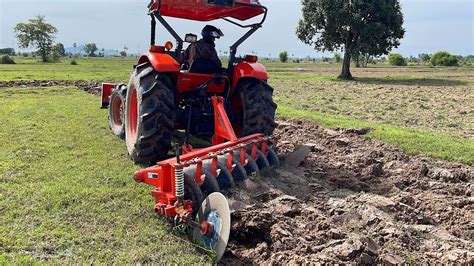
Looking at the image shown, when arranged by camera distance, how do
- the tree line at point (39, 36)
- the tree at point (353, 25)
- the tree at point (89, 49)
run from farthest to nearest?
the tree at point (89, 49), the tree line at point (39, 36), the tree at point (353, 25)

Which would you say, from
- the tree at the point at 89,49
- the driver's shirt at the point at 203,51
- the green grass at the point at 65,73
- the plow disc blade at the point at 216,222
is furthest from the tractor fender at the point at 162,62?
the tree at the point at 89,49

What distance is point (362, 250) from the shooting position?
128 inches

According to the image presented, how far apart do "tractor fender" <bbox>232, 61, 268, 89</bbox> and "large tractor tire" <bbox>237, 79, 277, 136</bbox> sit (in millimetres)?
106

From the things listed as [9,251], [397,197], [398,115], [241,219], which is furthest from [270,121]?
[398,115]

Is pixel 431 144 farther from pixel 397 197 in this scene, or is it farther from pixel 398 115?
pixel 398 115

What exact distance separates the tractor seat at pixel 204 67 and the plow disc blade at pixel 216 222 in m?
2.90

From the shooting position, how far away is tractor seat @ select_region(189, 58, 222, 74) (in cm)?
604

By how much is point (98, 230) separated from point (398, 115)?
32.3 ft

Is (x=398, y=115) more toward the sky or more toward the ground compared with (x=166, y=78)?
more toward the ground

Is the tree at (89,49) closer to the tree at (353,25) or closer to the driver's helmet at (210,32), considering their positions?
the tree at (353,25)

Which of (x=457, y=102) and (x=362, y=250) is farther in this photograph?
(x=457, y=102)

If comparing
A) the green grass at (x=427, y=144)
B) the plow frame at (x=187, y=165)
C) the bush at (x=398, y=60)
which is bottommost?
the green grass at (x=427, y=144)

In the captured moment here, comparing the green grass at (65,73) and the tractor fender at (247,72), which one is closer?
the tractor fender at (247,72)

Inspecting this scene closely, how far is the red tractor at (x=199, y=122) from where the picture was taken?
3.69m
